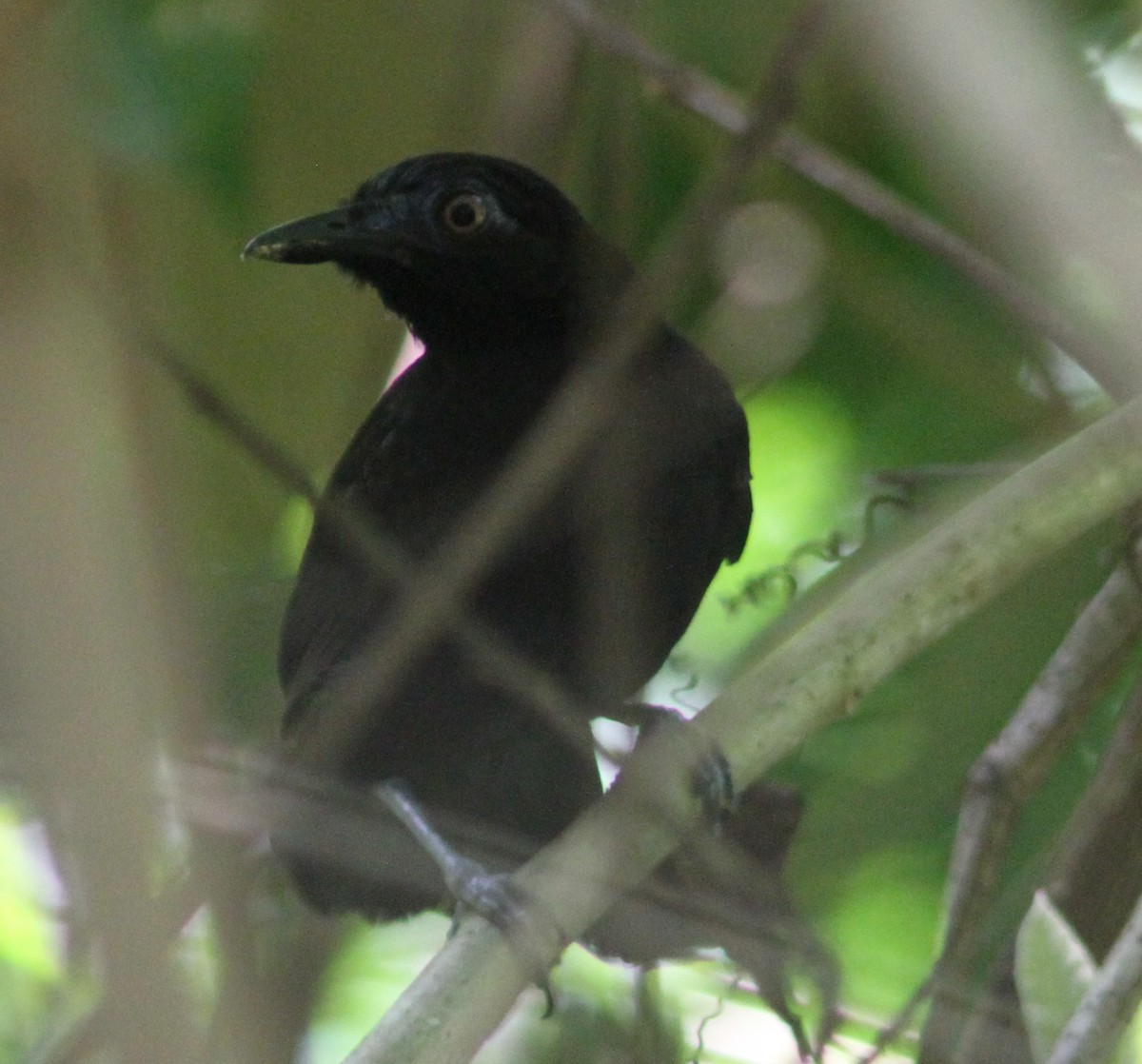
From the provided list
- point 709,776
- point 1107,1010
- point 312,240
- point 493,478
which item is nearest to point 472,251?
point 312,240

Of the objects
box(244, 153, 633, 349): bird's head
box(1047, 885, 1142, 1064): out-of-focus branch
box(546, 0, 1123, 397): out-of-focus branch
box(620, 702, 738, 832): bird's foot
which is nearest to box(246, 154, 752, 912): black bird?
box(244, 153, 633, 349): bird's head

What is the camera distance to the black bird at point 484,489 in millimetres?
2809

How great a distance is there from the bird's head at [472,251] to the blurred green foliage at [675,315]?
0.24 metres

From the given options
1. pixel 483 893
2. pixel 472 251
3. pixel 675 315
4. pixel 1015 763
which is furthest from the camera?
pixel 675 315

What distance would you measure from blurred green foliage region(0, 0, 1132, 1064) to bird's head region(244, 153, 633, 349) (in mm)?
244

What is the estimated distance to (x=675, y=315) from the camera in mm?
3625

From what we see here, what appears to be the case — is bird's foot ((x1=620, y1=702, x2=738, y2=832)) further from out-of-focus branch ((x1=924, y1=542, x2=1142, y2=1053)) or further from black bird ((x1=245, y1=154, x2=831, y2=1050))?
out-of-focus branch ((x1=924, y1=542, x2=1142, y2=1053))

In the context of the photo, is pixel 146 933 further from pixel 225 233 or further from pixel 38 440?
pixel 225 233

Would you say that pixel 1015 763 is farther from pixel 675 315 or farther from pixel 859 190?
pixel 675 315

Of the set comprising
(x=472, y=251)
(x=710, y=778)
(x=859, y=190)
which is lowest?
(x=710, y=778)

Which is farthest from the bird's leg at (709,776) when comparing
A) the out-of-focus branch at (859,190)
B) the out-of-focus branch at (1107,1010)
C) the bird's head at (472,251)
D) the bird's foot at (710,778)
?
the out-of-focus branch at (859,190)

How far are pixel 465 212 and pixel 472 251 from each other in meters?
0.09

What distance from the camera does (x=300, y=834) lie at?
9.07ft

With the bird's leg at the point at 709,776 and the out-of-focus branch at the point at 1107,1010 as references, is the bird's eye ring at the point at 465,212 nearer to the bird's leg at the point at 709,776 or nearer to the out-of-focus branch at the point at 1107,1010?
the bird's leg at the point at 709,776
